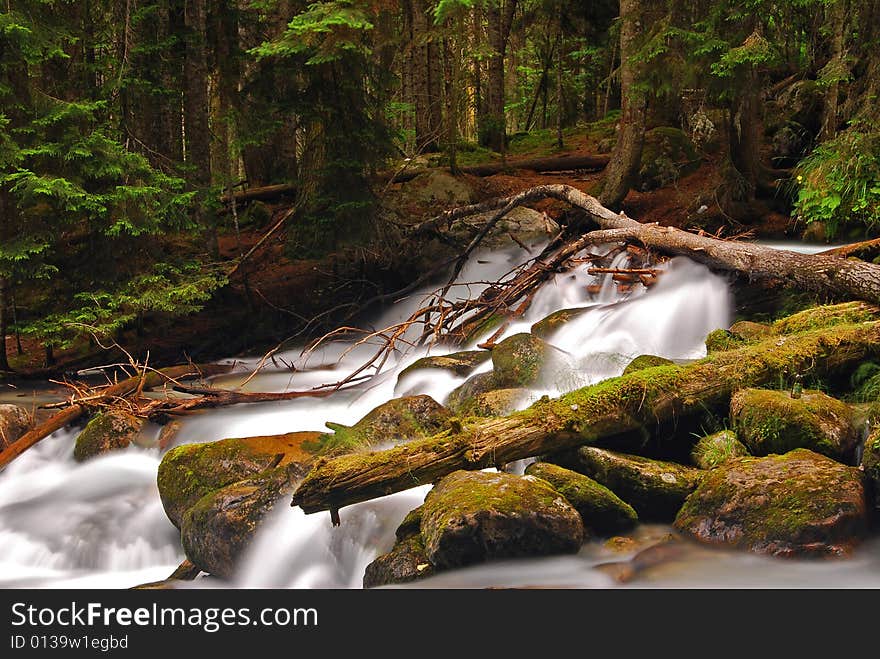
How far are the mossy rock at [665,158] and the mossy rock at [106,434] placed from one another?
950cm

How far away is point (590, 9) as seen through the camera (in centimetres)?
1891

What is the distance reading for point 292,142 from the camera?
1536 cm

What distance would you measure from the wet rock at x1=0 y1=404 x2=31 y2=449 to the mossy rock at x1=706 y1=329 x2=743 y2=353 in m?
7.05

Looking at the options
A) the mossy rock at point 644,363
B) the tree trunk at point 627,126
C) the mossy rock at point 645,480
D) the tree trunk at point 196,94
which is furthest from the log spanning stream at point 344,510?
the tree trunk at point 196,94

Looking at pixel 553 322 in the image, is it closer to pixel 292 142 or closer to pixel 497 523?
pixel 497 523

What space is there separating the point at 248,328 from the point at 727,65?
7752mm

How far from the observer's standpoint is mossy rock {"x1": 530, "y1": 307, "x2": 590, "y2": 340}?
8.78m

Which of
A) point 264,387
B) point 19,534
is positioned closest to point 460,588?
point 19,534

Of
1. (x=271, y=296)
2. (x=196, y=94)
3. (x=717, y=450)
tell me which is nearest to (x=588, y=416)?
(x=717, y=450)

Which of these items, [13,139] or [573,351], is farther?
[13,139]

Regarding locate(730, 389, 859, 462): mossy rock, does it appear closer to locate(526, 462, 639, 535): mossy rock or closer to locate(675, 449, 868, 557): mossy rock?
locate(675, 449, 868, 557): mossy rock

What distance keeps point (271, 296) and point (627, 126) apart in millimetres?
6275

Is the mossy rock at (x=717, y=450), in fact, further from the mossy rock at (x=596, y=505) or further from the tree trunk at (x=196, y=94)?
the tree trunk at (x=196, y=94)

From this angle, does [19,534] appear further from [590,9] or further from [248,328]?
[590,9]
